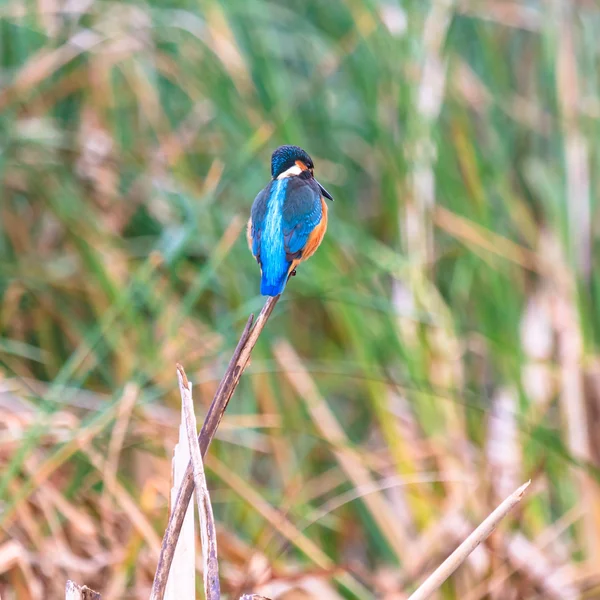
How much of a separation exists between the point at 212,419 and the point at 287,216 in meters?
0.16

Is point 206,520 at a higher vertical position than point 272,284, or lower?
lower

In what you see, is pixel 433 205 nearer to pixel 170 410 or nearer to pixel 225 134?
pixel 225 134

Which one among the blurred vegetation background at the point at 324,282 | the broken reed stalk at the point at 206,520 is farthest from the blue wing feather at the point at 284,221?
the blurred vegetation background at the point at 324,282

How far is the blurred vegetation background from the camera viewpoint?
1509mm

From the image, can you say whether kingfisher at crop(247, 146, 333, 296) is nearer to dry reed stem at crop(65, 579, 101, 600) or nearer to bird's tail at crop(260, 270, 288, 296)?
bird's tail at crop(260, 270, 288, 296)

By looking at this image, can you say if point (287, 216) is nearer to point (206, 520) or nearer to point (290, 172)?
point (290, 172)

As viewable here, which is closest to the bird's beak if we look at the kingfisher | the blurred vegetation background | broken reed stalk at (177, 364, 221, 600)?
the kingfisher

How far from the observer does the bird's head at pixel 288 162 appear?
2.25 ft

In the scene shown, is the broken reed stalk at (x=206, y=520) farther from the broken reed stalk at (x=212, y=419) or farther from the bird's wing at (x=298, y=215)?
the bird's wing at (x=298, y=215)

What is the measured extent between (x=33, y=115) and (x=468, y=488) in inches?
47.3

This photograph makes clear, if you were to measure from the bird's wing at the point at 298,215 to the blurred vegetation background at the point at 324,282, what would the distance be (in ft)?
2.11

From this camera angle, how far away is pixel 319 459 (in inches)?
79.5

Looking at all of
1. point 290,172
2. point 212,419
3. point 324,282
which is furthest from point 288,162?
point 324,282

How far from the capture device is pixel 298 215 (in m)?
0.70
